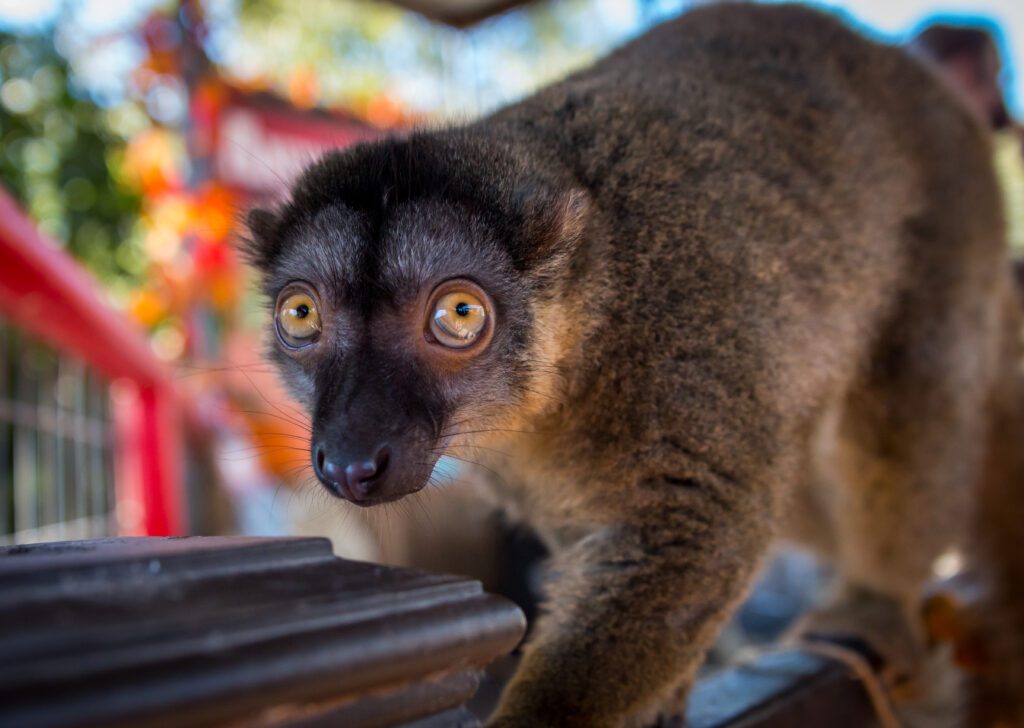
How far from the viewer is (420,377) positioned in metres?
1.97

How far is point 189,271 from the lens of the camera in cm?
764

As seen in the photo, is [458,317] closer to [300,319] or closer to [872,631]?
[300,319]

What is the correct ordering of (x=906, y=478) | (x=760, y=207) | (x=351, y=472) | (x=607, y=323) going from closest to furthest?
(x=351, y=472), (x=607, y=323), (x=760, y=207), (x=906, y=478)

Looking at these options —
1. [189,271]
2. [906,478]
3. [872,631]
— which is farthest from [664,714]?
[189,271]

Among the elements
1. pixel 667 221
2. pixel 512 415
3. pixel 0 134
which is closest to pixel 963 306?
pixel 667 221

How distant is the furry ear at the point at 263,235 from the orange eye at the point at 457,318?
655 mm

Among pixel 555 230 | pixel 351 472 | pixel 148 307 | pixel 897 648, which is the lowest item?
pixel 897 648

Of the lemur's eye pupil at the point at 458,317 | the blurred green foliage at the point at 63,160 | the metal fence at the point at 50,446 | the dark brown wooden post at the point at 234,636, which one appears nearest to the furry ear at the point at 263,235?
the lemur's eye pupil at the point at 458,317

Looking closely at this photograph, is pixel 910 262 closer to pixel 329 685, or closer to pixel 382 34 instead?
pixel 329 685

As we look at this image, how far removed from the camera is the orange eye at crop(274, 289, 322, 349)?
2.10 meters

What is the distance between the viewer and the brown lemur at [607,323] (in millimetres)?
1988

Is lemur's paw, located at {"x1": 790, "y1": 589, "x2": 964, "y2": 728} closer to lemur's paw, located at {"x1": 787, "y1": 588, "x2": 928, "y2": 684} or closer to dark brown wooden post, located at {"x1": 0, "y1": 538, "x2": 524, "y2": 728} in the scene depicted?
lemur's paw, located at {"x1": 787, "y1": 588, "x2": 928, "y2": 684}

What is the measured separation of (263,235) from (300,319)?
473 millimetres

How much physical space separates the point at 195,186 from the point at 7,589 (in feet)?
23.0
